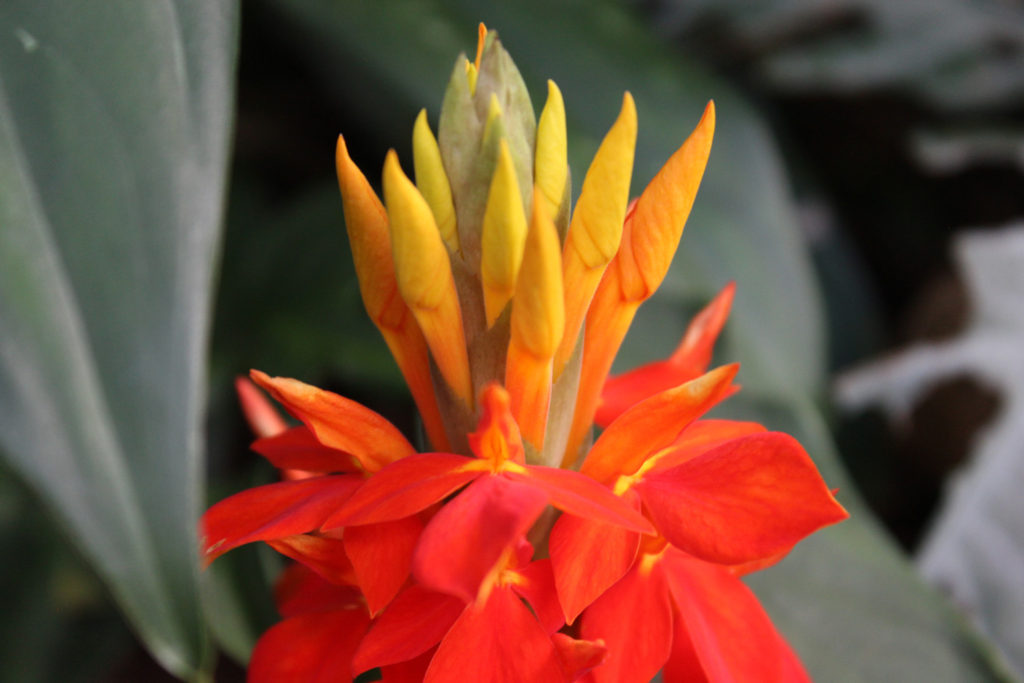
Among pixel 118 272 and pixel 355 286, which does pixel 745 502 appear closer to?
pixel 118 272

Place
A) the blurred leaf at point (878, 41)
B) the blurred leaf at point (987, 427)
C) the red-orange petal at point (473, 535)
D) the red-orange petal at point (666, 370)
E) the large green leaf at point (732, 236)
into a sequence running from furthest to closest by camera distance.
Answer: the blurred leaf at point (878, 41) → the blurred leaf at point (987, 427) → the large green leaf at point (732, 236) → the red-orange petal at point (666, 370) → the red-orange petal at point (473, 535)

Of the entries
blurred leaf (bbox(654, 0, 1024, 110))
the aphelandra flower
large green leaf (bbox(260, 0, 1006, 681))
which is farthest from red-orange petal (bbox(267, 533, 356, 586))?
blurred leaf (bbox(654, 0, 1024, 110))

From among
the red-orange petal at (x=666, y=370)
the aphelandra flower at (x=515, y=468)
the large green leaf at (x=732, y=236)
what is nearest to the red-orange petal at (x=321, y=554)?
the aphelandra flower at (x=515, y=468)

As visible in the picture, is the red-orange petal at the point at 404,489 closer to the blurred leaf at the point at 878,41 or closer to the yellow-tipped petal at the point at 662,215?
the yellow-tipped petal at the point at 662,215

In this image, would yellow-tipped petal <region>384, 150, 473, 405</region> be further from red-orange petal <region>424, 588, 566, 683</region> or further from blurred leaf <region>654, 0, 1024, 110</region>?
blurred leaf <region>654, 0, 1024, 110</region>

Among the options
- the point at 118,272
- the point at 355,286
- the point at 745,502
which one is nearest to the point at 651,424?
the point at 745,502
